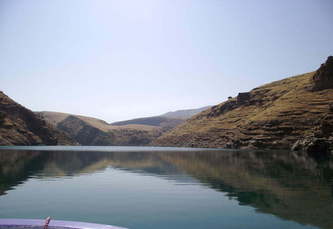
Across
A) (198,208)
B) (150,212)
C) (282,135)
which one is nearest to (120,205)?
(150,212)

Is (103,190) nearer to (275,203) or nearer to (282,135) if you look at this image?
(275,203)

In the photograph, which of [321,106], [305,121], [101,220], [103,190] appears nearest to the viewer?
[101,220]

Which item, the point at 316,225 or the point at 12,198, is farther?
the point at 12,198

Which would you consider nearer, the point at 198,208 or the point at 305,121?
the point at 198,208

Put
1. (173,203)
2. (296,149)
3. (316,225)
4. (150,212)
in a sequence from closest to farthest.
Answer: (316,225) < (150,212) < (173,203) < (296,149)

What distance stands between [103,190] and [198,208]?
15128 mm

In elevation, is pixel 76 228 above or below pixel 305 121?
below

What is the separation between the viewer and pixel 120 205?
27609 mm

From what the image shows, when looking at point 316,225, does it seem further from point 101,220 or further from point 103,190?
point 103,190

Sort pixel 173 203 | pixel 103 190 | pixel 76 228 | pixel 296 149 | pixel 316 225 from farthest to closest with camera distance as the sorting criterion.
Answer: pixel 296 149
pixel 103 190
pixel 173 203
pixel 316 225
pixel 76 228

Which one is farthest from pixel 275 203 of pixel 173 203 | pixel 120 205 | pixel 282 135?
pixel 282 135

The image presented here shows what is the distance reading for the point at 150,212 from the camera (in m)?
24.8

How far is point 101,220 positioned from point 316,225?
52.5 ft

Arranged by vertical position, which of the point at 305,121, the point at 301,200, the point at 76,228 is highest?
the point at 305,121
